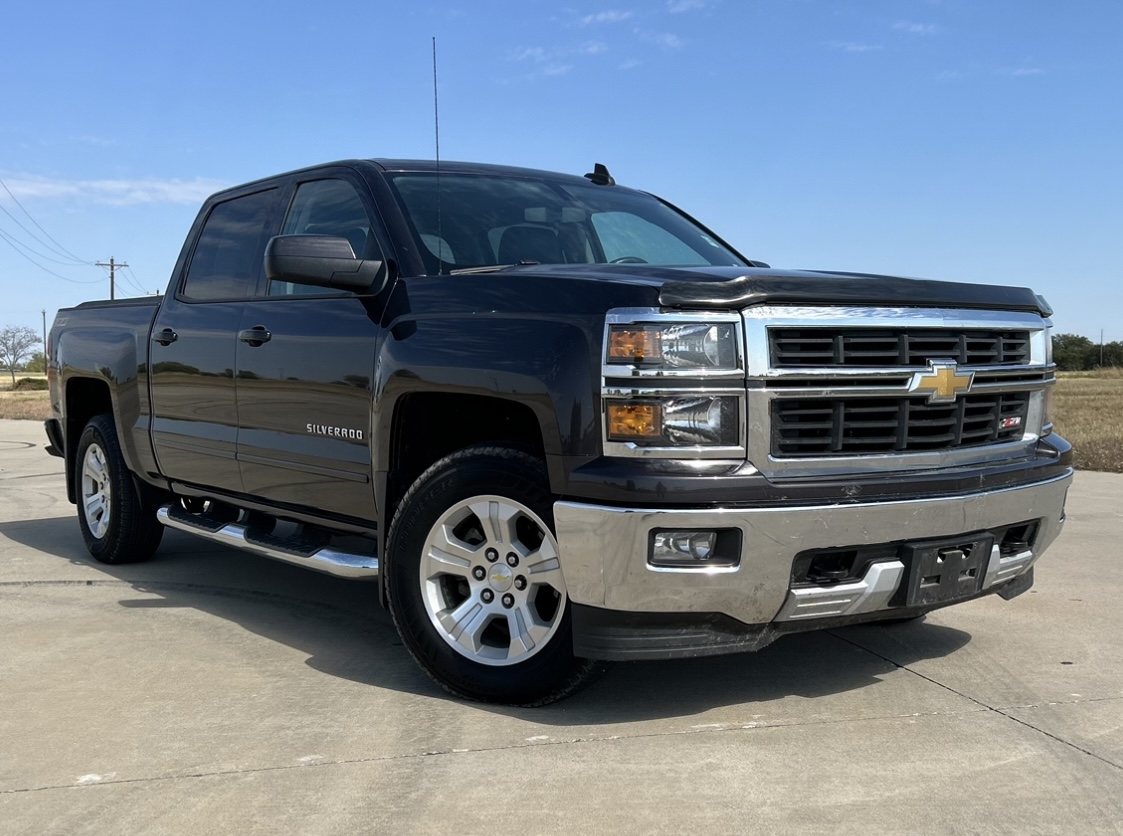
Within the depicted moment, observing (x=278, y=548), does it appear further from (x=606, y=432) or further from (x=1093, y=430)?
(x=1093, y=430)

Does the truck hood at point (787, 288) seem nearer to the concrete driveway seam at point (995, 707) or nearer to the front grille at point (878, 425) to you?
the front grille at point (878, 425)

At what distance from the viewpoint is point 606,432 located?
3.36 meters

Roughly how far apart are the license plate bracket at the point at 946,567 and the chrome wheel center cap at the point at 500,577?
122 cm

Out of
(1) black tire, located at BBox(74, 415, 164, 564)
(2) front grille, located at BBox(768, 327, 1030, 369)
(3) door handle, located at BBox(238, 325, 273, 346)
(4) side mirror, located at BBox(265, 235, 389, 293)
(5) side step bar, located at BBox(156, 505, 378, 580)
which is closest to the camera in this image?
(2) front grille, located at BBox(768, 327, 1030, 369)

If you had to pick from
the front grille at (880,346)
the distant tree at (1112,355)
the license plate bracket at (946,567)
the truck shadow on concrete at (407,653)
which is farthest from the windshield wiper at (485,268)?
the distant tree at (1112,355)

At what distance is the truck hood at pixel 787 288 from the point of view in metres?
3.35

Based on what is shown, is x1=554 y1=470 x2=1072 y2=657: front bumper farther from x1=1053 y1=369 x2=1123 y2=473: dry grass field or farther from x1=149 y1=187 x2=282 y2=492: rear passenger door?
x1=1053 y1=369 x2=1123 y2=473: dry grass field

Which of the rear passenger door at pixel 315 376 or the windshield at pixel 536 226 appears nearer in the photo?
the rear passenger door at pixel 315 376

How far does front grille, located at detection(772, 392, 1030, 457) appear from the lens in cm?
345

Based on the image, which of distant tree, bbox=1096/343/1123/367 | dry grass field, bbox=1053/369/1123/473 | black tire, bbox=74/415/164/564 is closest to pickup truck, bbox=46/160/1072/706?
black tire, bbox=74/415/164/564

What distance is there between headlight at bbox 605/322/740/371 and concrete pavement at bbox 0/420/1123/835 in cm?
110

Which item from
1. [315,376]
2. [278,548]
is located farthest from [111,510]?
[315,376]

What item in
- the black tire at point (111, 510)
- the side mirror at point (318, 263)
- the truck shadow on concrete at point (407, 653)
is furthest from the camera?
the black tire at point (111, 510)

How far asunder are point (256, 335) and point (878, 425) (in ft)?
8.73
